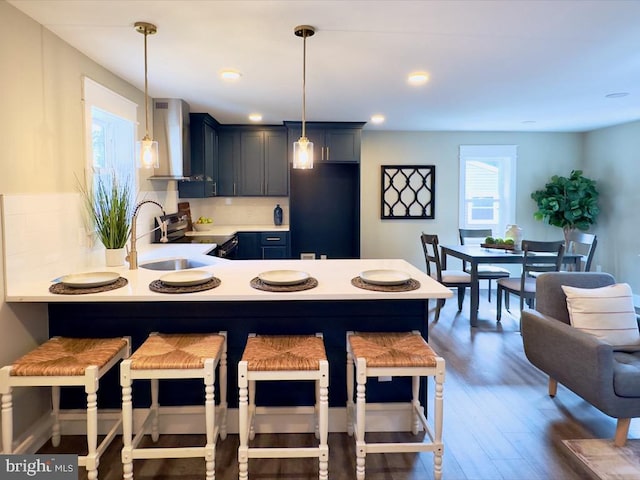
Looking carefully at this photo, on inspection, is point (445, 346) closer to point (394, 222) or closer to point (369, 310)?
point (369, 310)

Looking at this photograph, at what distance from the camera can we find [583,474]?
2174 millimetres

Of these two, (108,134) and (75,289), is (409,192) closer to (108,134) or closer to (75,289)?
(108,134)

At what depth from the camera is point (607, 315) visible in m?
2.74

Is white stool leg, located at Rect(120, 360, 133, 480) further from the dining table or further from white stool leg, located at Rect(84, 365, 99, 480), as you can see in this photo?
the dining table

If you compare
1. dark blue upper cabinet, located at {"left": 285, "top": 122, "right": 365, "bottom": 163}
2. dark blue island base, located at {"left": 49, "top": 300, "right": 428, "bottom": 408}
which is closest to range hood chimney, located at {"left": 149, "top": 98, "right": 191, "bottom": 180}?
dark blue upper cabinet, located at {"left": 285, "top": 122, "right": 365, "bottom": 163}

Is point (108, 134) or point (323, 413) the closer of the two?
point (323, 413)

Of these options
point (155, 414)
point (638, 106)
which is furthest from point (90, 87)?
point (638, 106)

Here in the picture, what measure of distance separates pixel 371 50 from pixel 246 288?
1.75 metres

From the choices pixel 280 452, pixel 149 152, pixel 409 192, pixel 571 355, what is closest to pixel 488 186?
pixel 409 192

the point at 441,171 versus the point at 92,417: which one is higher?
the point at 441,171

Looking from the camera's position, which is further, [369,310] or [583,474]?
[369,310]

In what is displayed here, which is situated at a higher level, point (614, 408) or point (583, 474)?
point (614, 408)

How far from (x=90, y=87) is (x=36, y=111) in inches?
27.5

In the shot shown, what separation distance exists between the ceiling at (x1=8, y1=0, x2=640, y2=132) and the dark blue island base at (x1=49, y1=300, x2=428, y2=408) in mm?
1559
